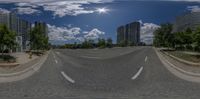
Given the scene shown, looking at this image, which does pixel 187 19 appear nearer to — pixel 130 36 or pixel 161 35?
pixel 130 36

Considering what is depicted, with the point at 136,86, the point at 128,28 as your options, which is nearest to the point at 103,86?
the point at 136,86

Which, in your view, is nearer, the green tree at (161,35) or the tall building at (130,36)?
the tall building at (130,36)

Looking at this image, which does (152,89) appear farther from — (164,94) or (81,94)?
(81,94)

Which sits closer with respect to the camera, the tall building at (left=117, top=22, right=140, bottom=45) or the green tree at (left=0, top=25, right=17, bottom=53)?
the tall building at (left=117, top=22, right=140, bottom=45)

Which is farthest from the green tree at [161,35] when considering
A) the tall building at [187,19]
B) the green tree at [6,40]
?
the green tree at [6,40]

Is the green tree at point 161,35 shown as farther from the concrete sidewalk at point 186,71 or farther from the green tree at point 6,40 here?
the green tree at point 6,40

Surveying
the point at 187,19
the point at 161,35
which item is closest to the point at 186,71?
the point at 187,19

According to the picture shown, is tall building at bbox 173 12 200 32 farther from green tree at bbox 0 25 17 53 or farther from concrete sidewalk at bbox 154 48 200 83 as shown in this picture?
green tree at bbox 0 25 17 53

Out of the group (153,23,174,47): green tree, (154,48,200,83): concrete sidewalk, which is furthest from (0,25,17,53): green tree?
(154,48,200,83): concrete sidewalk

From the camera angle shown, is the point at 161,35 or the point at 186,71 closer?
the point at 186,71

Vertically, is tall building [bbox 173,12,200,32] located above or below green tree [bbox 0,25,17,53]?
above

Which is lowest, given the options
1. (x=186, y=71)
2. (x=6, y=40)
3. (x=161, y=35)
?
(x=186, y=71)

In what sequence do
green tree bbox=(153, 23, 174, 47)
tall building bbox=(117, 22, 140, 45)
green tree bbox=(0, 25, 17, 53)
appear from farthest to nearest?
green tree bbox=(0, 25, 17, 53) → green tree bbox=(153, 23, 174, 47) → tall building bbox=(117, 22, 140, 45)

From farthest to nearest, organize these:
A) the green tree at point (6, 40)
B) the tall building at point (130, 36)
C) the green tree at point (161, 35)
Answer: the green tree at point (6, 40), the green tree at point (161, 35), the tall building at point (130, 36)
